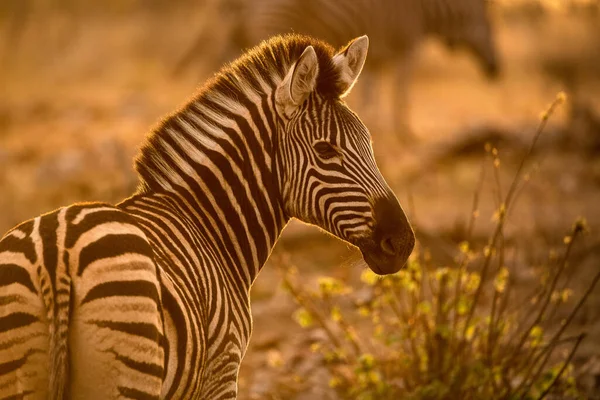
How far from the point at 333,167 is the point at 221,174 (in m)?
0.46

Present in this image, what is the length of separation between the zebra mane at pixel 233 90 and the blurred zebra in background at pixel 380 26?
10.1 m

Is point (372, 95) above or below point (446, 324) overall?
above

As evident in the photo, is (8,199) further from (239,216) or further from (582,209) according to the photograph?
(239,216)

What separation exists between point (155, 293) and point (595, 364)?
3756mm

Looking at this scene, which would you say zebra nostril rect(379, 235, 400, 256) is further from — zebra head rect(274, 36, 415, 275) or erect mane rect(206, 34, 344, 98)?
erect mane rect(206, 34, 344, 98)

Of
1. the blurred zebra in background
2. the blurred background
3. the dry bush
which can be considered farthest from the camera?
the blurred zebra in background

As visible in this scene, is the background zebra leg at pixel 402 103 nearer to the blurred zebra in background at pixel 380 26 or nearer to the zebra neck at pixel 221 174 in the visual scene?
the blurred zebra in background at pixel 380 26

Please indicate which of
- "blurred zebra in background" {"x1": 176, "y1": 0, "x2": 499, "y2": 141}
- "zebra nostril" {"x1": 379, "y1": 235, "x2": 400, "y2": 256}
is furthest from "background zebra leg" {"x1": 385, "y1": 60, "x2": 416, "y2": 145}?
"zebra nostril" {"x1": 379, "y1": 235, "x2": 400, "y2": 256}

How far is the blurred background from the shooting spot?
8.86m

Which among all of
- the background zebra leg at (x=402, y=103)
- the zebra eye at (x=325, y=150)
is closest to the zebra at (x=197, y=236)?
the zebra eye at (x=325, y=150)

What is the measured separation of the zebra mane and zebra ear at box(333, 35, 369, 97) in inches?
0.9

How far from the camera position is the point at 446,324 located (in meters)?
5.39

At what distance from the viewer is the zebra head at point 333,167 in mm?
3852

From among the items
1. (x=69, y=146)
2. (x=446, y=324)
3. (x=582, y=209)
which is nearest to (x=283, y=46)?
(x=446, y=324)
